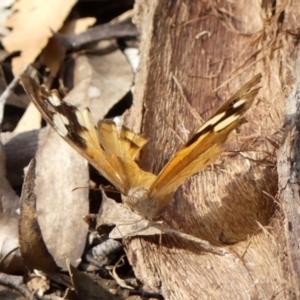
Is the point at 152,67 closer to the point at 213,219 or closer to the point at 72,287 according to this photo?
the point at 213,219

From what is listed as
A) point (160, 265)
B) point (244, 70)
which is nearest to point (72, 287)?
point (160, 265)

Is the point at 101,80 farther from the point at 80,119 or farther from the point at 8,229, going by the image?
the point at 8,229

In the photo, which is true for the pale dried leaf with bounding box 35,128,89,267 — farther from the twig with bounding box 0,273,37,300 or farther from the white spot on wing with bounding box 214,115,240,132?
the white spot on wing with bounding box 214,115,240,132

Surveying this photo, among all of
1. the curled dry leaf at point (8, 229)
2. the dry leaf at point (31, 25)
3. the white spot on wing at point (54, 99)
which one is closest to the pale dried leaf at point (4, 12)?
the dry leaf at point (31, 25)

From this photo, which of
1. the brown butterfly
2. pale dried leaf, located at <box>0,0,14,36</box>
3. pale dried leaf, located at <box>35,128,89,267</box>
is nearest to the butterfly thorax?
the brown butterfly

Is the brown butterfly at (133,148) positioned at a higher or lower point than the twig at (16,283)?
higher

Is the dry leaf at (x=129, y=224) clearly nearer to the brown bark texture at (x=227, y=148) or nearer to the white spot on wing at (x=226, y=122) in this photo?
the brown bark texture at (x=227, y=148)

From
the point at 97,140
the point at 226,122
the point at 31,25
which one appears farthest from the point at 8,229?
the point at 31,25
